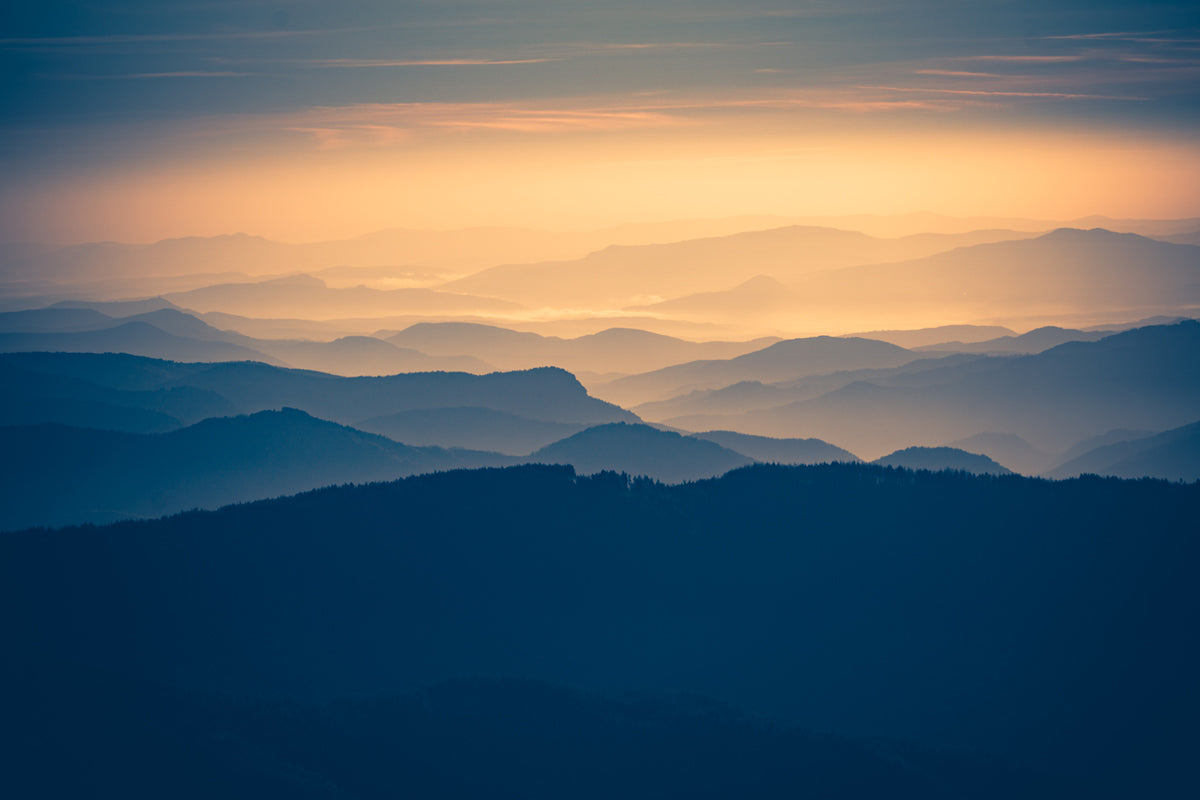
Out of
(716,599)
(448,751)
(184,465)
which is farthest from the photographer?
(184,465)

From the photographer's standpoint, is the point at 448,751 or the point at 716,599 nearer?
the point at 448,751

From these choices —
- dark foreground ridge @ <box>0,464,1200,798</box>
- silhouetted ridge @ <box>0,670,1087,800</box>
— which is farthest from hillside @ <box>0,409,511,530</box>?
silhouetted ridge @ <box>0,670,1087,800</box>

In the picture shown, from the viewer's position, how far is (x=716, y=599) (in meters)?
108

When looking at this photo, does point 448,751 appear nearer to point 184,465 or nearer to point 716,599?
point 716,599

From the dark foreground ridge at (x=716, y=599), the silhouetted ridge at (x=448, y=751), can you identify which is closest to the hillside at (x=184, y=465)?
the dark foreground ridge at (x=716, y=599)

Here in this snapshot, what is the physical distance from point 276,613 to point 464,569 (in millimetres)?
15711

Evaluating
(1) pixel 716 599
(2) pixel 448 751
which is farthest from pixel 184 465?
(2) pixel 448 751

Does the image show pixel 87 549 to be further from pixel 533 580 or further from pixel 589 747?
pixel 589 747

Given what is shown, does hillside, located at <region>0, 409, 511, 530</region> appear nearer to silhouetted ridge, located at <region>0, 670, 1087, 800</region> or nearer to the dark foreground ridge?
the dark foreground ridge

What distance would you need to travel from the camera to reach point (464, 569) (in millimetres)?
109250

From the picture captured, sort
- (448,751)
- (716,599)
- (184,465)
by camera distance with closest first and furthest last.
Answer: (448,751) < (716,599) < (184,465)

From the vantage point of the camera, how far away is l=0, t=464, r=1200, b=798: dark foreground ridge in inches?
3713

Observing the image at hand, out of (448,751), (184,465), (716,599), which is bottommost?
(448,751)

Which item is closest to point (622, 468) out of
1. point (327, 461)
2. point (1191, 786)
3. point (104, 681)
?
point (327, 461)
